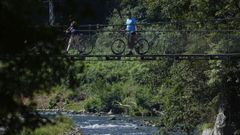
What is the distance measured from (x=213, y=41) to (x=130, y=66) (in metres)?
35.1

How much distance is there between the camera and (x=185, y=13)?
26578mm

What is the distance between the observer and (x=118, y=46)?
2112 cm

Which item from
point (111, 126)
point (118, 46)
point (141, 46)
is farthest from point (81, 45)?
point (111, 126)

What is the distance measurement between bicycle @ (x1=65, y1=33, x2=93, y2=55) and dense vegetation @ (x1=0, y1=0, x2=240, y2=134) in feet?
2.04

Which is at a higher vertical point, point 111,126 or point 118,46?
point 118,46

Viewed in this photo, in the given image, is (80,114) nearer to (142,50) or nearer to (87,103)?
(87,103)

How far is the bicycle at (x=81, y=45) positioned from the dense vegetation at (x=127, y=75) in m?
0.62

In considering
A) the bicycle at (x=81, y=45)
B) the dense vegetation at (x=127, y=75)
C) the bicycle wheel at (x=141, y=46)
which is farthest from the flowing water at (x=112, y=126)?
the bicycle at (x=81, y=45)

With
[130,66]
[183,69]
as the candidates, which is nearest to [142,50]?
[183,69]

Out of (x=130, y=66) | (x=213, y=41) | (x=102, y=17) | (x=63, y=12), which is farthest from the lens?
(x=102, y=17)

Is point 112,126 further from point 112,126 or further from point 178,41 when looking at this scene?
point 178,41

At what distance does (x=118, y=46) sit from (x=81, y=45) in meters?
1.30

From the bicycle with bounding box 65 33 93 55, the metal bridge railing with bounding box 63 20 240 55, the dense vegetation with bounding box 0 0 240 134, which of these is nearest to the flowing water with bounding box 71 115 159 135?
the dense vegetation with bounding box 0 0 240 134

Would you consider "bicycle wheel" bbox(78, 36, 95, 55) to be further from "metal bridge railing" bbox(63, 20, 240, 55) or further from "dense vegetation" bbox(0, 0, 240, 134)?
"dense vegetation" bbox(0, 0, 240, 134)
